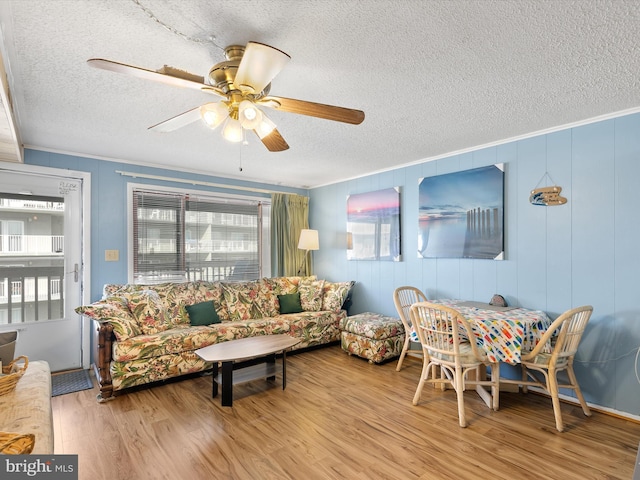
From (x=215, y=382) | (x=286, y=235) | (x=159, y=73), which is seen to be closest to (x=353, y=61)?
(x=159, y=73)

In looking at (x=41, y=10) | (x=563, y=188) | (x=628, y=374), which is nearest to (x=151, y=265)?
(x=41, y=10)

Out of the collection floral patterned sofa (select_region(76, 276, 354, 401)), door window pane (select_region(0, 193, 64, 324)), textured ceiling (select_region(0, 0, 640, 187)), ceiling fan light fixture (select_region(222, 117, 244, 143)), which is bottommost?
floral patterned sofa (select_region(76, 276, 354, 401))

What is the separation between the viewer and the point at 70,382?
3.36 metres

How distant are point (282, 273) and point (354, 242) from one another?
1.30 m

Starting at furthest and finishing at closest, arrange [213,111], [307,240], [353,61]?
1. [307,240]
2. [353,61]
3. [213,111]

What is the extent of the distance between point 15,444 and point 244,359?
71.7 inches

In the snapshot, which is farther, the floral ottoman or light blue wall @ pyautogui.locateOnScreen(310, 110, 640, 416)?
the floral ottoman

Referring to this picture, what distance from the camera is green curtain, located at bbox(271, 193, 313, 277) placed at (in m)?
5.38

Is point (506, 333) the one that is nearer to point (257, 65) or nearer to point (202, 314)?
point (257, 65)

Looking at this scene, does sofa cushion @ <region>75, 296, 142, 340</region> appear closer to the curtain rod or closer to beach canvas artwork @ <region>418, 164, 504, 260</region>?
the curtain rod

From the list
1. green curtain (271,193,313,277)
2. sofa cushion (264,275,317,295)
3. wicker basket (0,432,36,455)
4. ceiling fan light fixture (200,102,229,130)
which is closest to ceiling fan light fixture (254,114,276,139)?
ceiling fan light fixture (200,102,229,130)

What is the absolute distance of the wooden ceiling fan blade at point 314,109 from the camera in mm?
1834

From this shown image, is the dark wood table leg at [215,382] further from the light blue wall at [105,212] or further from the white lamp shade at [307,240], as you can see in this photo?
the white lamp shade at [307,240]

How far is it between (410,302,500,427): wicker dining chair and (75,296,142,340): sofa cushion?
2621 millimetres
